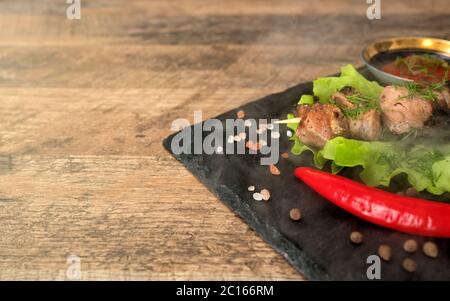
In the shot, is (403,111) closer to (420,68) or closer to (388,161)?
(388,161)

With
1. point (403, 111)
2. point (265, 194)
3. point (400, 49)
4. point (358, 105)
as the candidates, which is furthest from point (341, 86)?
point (265, 194)

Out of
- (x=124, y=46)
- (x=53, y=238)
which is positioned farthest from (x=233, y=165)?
(x=124, y=46)

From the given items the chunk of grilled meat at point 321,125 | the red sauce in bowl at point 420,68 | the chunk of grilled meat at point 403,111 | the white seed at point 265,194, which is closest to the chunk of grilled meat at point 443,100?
the chunk of grilled meat at point 403,111

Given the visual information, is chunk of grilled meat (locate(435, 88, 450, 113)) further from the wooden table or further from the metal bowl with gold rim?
the wooden table

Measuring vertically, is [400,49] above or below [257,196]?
above

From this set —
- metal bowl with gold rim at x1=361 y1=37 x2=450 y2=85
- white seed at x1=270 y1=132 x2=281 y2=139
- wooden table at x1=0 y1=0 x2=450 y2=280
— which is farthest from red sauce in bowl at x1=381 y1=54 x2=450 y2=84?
white seed at x1=270 y1=132 x2=281 y2=139

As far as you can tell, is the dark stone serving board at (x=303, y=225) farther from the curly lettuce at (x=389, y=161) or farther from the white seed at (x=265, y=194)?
the curly lettuce at (x=389, y=161)

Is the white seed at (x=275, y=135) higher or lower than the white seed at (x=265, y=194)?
higher
